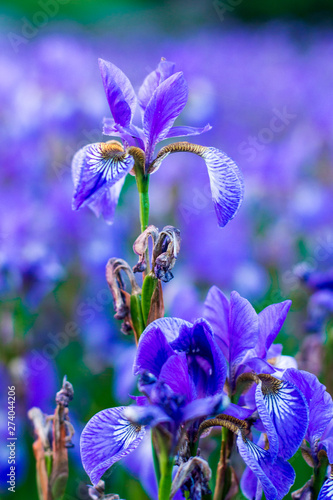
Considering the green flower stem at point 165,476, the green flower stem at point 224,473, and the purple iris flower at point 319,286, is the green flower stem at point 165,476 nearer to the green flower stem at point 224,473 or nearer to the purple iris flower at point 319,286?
the green flower stem at point 224,473

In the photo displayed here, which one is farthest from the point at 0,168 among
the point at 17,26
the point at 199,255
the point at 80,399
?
the point at 17,26

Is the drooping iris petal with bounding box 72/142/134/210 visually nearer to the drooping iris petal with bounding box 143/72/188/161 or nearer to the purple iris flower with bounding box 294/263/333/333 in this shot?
the drooping iris petal with bounding box 143/72/188/161

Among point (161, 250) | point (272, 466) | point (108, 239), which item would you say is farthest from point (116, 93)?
point (108, 239)

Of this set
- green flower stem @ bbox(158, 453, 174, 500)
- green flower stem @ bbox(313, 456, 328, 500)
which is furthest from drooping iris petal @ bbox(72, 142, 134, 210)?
green flower stem @ bbox(313, 456, 328, 500)

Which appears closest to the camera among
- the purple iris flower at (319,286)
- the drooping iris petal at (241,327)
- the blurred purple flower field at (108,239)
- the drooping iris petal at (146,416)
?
the drooping iris petal at (146,416)

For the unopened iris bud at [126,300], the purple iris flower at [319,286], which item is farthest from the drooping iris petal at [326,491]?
the purple iris flower at [319,286]

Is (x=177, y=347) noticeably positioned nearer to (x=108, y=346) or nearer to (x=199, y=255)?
(x=108, y=346)

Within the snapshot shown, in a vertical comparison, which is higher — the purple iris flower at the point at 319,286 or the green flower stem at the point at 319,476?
the purple iris flower at the point at 319,286
